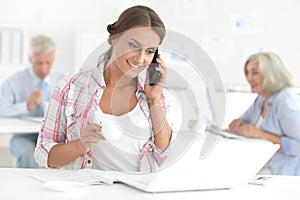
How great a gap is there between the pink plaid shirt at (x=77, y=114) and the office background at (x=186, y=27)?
239 centimetres

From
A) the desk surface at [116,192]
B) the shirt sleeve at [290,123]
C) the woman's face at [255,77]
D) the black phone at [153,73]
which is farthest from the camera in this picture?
the woman's face at [255,77]

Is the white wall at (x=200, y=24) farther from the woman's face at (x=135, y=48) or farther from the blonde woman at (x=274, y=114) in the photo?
the woman's face at (x=135, y=48)

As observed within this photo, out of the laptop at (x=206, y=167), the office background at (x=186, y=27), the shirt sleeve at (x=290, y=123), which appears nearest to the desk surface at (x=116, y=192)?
the laptop at (x=206, y=167)

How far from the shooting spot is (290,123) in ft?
9.78

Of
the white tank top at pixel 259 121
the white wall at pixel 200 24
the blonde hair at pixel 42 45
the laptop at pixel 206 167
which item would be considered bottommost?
the white tank top at pixel 259 121

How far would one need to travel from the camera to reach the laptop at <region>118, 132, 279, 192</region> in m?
1.28

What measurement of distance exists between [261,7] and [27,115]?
6.45ft

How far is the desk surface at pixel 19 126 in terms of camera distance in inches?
122

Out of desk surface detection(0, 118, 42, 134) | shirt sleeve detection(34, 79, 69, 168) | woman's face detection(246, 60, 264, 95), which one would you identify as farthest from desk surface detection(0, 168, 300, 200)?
woman's face detection(246, 60, 264, 95)

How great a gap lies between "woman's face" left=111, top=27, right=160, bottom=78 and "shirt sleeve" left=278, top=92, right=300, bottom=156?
1.62 m

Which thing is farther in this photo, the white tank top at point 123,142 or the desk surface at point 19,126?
the desk surface at point 19,126

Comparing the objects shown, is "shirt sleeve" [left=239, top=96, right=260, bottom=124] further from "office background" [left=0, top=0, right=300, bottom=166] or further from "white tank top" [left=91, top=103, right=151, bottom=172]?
"white tank top" [left=91, top=103, right=151, bottom=172]

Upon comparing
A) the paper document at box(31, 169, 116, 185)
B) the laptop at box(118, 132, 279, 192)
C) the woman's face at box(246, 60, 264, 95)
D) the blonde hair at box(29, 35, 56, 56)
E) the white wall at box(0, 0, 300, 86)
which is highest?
the white wall at box(0, 0, 300, 86)

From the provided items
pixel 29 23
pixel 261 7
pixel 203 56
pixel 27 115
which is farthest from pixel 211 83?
pixel 29 23
